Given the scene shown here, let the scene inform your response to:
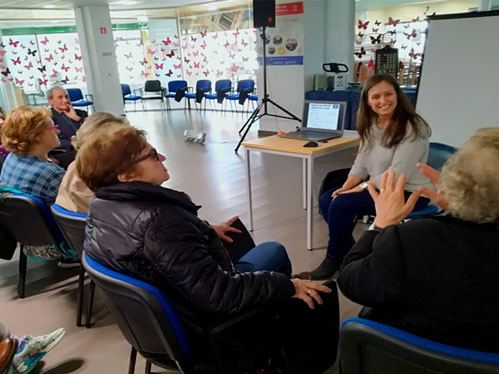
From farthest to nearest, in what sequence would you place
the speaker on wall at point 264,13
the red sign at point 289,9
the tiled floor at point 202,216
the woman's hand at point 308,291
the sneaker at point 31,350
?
1. the red sign at point 289,9
2. the speaker on wall at point 264,13
3. the tiled floor at point 202,216
4. the sneaker at point 31,350
5. the woman's hand at point 308,291

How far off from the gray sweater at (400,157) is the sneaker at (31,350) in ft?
6.29

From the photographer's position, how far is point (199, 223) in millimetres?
1334

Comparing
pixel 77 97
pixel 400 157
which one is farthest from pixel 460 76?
pixel 77 97

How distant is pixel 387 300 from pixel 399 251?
0.13m

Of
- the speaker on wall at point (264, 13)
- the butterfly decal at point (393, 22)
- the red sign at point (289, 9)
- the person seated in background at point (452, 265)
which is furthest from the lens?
the butterfly decal at point (393, 22)

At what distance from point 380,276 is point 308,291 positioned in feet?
1.56

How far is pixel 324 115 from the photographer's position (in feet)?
10.4

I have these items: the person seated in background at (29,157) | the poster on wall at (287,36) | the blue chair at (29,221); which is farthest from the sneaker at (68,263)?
the poster on wall at (287,36)

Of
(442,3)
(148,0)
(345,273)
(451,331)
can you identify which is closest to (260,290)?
(345,273)

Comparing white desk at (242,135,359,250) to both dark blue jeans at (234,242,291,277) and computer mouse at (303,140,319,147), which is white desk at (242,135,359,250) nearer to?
computer mouse at (303,140,319,147)

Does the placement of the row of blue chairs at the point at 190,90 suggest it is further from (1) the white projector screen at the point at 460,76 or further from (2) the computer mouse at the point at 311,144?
(2) the computer mouse at the point at 311,144

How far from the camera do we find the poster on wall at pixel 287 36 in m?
6.84

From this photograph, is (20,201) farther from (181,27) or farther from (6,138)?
(181,27)

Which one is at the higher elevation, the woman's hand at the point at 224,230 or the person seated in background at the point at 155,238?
the person seated in background at the point at 155,238
